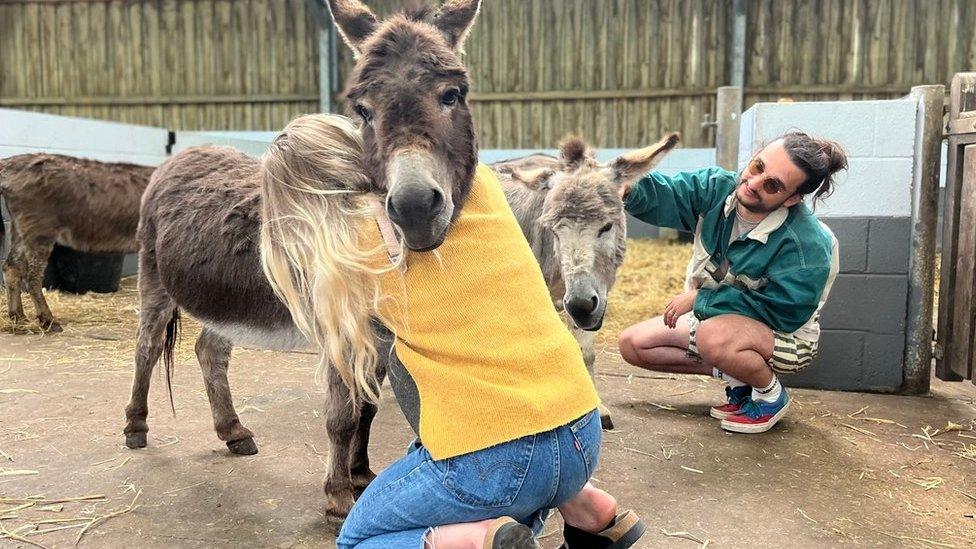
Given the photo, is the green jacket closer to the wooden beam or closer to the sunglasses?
the sunglasses

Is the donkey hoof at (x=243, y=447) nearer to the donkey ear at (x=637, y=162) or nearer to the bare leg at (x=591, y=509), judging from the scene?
the bare leg at (x=591, y=509)

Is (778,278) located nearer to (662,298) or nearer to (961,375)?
(961,375)

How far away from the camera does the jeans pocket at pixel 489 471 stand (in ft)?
4.72

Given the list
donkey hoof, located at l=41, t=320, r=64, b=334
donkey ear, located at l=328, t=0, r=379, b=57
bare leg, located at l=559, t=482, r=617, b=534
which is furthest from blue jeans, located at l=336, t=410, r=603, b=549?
donkey hoof, located at l=41, t=320, r=64, b=334

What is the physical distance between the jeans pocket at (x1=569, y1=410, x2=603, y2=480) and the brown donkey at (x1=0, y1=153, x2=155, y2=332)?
18.6 ft

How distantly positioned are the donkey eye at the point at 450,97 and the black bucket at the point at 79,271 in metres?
7.19

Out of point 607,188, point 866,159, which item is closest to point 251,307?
point 607,188

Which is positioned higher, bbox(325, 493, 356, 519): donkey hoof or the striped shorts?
the striped shorts

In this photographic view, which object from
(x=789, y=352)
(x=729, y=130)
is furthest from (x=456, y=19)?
(x=729, y=130)

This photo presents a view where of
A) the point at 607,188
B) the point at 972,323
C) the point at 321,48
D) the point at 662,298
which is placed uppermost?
the point at 321,48

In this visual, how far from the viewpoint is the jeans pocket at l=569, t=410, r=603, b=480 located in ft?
5.01

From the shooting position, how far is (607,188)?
318 centimetres

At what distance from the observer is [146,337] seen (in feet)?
10.00

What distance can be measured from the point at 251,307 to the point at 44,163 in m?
5.11
